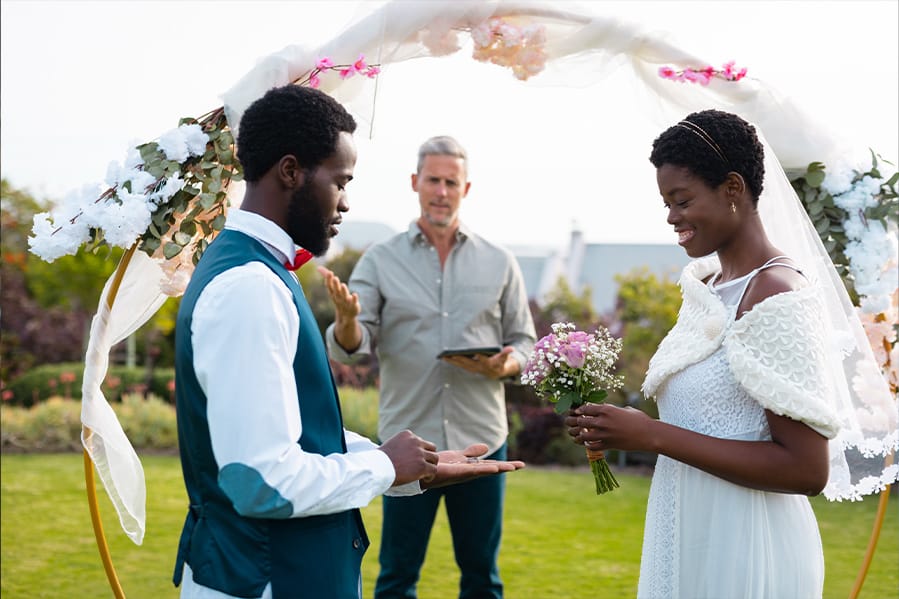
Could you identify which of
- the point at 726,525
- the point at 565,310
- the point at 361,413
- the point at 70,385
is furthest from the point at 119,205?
the point at 70,385

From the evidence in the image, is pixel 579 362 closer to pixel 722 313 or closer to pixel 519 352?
pixel 722 313

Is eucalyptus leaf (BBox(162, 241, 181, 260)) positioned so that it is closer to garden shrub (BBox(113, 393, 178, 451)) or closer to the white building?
garden shrub (BBox(113, 393, 178, 451))

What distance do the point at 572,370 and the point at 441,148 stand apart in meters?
2.39

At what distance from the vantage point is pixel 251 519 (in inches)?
94.7

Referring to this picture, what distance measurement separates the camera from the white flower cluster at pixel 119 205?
12.7ft

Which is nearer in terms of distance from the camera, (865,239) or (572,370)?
(572,370)

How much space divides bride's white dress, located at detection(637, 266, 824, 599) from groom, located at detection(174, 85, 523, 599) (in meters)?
0.90

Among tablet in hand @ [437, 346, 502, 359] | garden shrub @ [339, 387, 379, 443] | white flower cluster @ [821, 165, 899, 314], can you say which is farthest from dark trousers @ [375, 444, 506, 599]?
garden shrub @ [339, 387, 379, 443]

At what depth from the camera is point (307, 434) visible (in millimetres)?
2477

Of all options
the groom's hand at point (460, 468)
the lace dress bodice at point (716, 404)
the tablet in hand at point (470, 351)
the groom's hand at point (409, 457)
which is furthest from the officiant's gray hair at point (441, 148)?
the groom's hand at point (409, 457)

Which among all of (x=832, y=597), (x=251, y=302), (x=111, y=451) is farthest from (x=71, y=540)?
(x=251, y=302)

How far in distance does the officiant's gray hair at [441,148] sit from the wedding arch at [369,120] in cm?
76

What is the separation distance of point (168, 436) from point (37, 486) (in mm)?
2525

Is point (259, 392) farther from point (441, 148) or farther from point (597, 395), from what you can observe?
point (441, 148)
